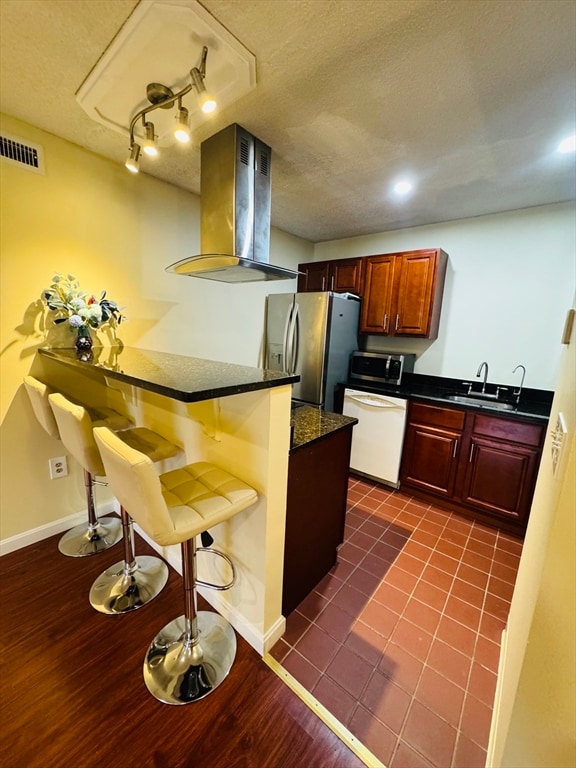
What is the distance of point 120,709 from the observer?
1.21 meters

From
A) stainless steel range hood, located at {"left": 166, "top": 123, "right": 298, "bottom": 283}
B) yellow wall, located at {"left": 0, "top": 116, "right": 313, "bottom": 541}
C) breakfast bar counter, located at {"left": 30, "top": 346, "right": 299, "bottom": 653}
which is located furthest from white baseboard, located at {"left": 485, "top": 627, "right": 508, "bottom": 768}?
yellow wall, located at {"left": 0, "top": 116, "right": 313, "bottom": 541}

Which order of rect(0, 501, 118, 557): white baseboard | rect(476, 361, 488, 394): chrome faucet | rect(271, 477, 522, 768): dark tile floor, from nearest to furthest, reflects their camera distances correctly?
1. rect(271, 477, 522, 768): dark tile floor
2. rect(0, 501, 118, 557): white baseboard
3. rect(476, 361, 488, 394): chrome faucet

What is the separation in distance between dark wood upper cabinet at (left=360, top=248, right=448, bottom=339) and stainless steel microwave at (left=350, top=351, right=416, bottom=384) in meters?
0.28

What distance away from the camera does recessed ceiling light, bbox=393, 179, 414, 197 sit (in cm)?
225

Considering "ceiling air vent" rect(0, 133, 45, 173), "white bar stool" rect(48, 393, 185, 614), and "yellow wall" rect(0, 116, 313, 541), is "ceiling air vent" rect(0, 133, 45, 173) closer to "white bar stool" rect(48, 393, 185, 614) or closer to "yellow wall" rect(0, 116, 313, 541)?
"yellow wall" rect(0, 116, 313, 541)

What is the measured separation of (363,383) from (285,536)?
209 centimetres

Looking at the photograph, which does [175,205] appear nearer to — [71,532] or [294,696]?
[71,532]

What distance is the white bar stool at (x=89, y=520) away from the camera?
1.78 meters

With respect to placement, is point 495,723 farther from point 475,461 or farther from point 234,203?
point 234,203

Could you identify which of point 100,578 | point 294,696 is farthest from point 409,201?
point 100,578

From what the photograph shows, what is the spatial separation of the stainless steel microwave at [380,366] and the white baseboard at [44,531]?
8.52ft

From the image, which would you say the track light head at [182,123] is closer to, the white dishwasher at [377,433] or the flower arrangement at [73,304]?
the flower arrangement at [73,304]

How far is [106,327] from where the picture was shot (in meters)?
2.22

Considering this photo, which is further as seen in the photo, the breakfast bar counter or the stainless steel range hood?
the stainless steel range hood
